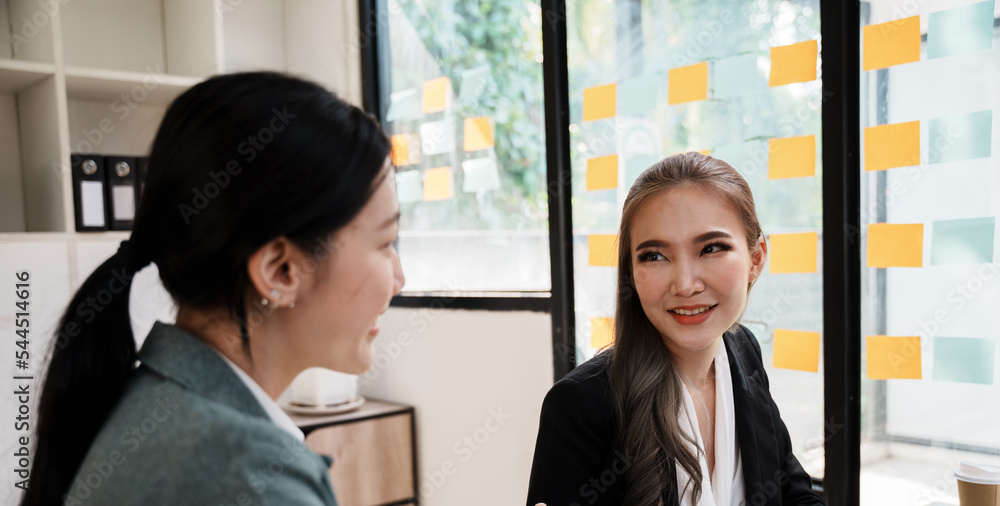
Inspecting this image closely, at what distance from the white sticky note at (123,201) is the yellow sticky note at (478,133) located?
119 cm

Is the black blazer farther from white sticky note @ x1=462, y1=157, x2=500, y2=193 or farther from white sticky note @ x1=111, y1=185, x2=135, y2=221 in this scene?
white sticky note @ x1=111, y1=185, x2=135, y2=221

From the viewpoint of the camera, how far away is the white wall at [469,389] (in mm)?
2559


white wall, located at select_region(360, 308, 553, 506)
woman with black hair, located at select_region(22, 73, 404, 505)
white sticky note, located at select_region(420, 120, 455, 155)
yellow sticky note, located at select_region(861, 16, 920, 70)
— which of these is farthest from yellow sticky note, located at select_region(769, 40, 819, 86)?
woman with black hair, located at select_region(22, 73, 404, 505)

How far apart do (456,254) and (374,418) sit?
2.35 feet

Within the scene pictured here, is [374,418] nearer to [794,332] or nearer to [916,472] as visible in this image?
[794,332]

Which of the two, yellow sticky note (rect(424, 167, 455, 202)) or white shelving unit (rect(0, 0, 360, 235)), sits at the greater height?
white shelving unit (rect(0, 0, 360, 235))

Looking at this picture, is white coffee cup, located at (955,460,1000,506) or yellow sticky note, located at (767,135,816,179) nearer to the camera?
white coffee cup, located at (955,460,1000,506)

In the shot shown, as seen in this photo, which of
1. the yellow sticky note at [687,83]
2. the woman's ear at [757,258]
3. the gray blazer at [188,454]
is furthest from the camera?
the yellow sticky note at [687,83]

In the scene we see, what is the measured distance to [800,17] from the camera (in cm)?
188

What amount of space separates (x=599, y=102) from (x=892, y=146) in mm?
892

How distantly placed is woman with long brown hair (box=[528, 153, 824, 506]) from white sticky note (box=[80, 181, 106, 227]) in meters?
1.75

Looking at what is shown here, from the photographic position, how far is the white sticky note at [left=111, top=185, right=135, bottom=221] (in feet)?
7.98

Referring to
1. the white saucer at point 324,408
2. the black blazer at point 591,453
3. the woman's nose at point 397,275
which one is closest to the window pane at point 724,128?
the black blazer at point 591,453

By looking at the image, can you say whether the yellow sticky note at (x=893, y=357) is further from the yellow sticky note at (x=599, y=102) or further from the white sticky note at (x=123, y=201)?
the white sticky note at (x=123, y=201)
